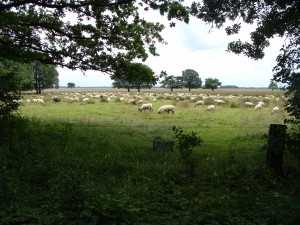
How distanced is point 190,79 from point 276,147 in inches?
4089

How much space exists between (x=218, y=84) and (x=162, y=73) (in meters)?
94.6

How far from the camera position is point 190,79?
4321 inches

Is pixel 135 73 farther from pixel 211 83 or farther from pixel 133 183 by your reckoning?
pixel 211 83

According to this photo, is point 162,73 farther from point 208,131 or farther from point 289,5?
point 289,5

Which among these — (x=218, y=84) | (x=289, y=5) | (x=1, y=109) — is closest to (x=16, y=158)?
(x=1, y=109)

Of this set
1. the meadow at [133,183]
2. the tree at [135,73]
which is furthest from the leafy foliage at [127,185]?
the tree at [135,73]

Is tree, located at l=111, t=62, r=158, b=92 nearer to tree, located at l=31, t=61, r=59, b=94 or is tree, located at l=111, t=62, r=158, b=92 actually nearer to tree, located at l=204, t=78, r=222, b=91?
tree, located at l=31, t=61, r=59, b=94

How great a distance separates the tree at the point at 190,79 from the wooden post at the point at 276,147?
339 feet

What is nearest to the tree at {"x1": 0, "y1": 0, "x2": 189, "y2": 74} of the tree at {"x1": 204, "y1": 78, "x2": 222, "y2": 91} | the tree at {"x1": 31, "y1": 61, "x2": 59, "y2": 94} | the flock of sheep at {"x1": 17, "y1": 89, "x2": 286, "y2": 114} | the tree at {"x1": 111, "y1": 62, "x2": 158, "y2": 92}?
the tree at {"x1": 111, "y1": 62, "x2": 158, "y2": 92}

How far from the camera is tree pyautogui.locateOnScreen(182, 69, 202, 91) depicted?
362 feet

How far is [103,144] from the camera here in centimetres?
1060

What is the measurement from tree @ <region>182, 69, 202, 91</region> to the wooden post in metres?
103

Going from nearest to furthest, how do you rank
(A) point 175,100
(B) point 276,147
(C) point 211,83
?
(B) point 276,147, (A) point 175,100, (C) point 211,83

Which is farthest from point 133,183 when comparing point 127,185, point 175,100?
point 175,100
